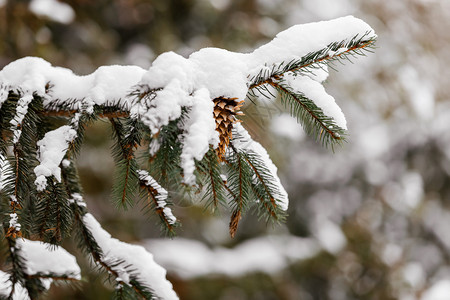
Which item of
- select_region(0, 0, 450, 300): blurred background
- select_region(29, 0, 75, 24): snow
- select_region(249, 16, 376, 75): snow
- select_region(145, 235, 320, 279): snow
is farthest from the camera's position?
select_region(145, 235, 320, 279): snow

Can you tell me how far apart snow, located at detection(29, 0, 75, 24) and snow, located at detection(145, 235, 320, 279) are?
2.43 m

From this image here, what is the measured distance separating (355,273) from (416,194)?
1.67 metres

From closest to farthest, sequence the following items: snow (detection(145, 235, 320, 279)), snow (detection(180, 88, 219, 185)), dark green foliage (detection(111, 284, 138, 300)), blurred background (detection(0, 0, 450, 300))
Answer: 1. snow (detection(180, 88, 219, 185))
2. dark green foliage (detection(111, 284, 138, 300))
3. blurred background (detection(0, 0, 450, 300))
4. snow (detection(145, 235, 320, 279))

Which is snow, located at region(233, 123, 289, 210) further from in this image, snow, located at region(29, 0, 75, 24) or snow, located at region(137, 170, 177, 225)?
snow, located at region(29, 0, 75, 24)

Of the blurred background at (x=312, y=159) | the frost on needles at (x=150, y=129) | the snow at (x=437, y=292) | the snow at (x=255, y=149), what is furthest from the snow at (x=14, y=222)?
the snow at (x=437, y=292)

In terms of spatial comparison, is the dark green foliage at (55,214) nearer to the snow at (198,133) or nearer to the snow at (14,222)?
the snow at (14,222)

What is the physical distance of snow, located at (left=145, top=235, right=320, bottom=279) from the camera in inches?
169

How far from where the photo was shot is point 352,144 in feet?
18.5

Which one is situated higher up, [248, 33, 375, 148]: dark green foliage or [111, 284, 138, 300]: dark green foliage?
[248, 33, 375, 148]: dark green foliage

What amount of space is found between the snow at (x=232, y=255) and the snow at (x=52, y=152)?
332 cm

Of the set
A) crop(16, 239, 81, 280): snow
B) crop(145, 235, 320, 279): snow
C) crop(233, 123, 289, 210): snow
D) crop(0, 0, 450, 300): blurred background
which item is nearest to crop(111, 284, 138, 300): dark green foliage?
crop(16, 239, 81, 280): snow

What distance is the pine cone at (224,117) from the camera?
89 cm

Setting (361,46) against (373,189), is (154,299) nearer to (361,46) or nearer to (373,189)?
(361,46)

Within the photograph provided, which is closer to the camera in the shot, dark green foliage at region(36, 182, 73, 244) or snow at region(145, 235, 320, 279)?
dark green foliage at region(36, 182, 73, 244)
